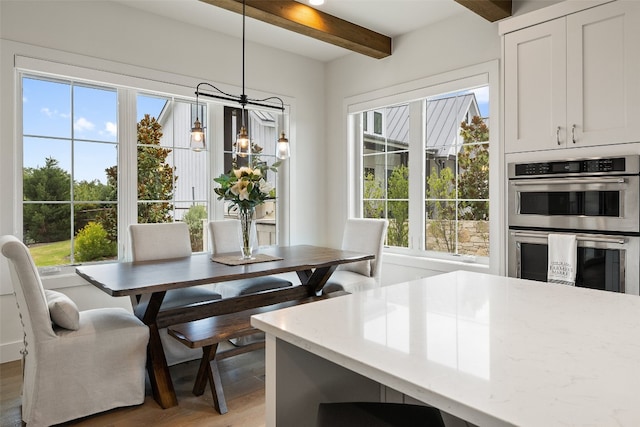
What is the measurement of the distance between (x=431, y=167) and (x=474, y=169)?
45 centimetres

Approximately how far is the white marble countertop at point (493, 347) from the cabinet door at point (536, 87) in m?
1.53

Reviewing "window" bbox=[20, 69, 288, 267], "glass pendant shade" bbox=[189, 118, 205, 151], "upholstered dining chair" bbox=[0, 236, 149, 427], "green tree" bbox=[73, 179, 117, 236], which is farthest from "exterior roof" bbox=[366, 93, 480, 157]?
"upholstered dining chair" bbox=[0, 236, 149, 427]

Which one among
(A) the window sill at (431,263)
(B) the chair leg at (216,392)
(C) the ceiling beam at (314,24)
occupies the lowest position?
(B) the chair leg at (216,392)

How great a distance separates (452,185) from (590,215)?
1.42 m

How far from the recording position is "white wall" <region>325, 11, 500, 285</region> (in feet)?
11.5

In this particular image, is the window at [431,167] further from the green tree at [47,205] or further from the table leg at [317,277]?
the green tree at [47,205]

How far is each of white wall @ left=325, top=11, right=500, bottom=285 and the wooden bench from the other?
1.98 m

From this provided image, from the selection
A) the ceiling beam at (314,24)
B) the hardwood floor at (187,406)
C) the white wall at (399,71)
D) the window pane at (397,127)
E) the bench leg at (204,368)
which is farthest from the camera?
the window pane at (397,127)

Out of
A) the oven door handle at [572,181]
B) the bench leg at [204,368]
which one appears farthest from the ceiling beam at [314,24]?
the bench leg at [204,368]

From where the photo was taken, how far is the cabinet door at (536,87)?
8.50 feet

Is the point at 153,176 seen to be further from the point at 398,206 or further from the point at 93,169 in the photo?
the point at 398,206

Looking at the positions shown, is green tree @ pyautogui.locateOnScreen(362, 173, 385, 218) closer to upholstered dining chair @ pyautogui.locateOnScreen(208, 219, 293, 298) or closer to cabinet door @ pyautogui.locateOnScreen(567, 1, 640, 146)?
upholstered dining chair @ pyautogui.locateOnScreen(208, 219, 293, 298)

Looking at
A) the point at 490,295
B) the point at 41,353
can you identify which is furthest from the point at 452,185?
the point at 41,353

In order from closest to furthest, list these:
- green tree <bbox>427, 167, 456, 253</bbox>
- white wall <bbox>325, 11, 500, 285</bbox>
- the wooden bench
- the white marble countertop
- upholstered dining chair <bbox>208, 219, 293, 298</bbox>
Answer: the white marble countertop
the wooden bench
upholstered dining chair <bbox>208, 219, 293, 298</bbox>
white wall <bbox>325, 11, 500, 285</bbox>
green tree <bbox>427, 167, 456, 253</bbox>
